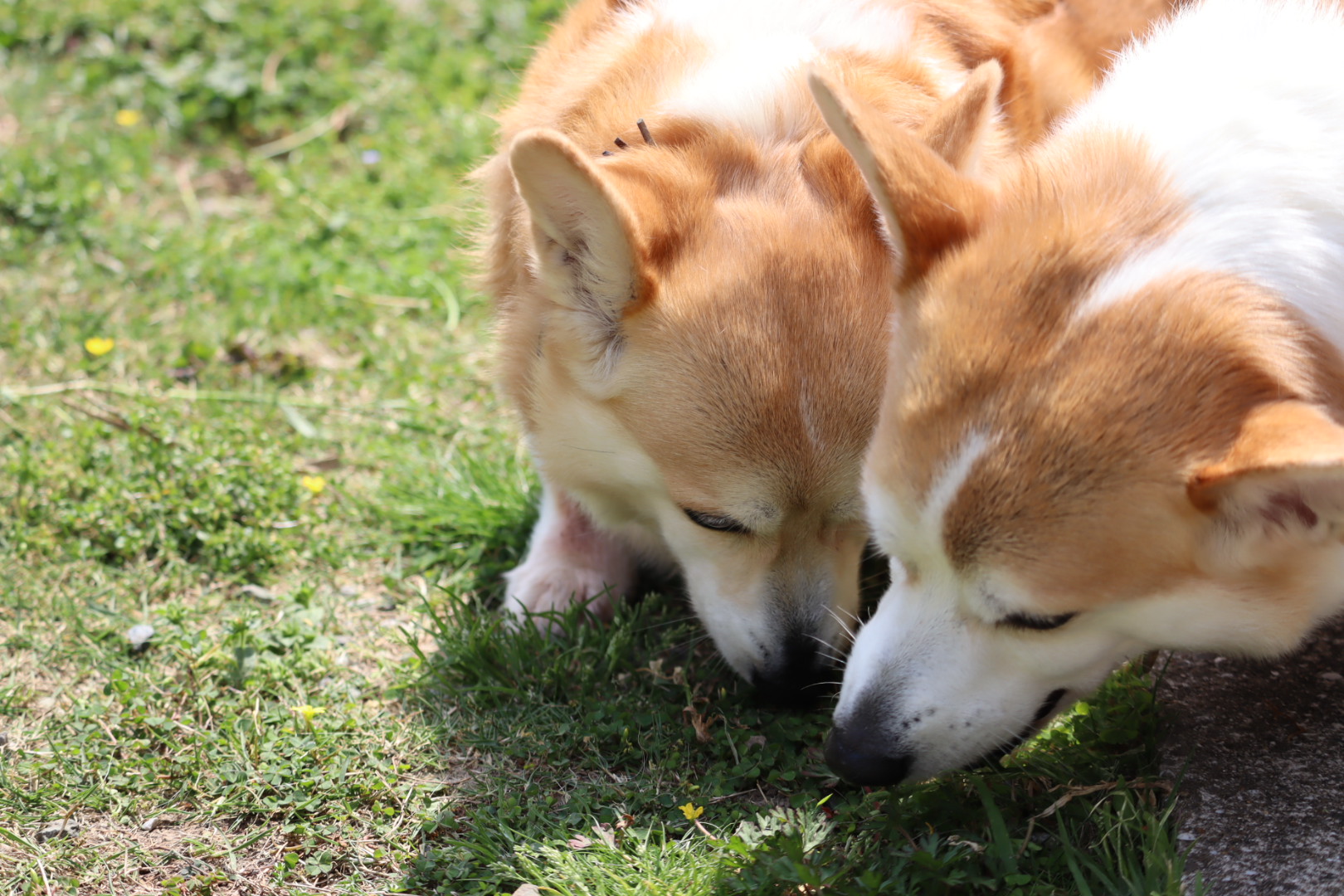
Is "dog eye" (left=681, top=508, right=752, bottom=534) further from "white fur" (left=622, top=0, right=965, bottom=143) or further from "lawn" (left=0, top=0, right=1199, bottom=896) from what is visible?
"white fur" (left=622, top=0, right=965, bottom=143)

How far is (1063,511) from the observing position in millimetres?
2084

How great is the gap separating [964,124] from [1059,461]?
0.91 m

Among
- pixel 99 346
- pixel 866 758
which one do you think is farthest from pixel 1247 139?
pixel 99 346

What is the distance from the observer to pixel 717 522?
275cm

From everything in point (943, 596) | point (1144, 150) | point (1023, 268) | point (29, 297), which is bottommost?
point (29, 297)

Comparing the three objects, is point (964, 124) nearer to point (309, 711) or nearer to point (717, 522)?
point (717, 522)

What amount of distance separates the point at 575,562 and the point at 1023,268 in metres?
1.70

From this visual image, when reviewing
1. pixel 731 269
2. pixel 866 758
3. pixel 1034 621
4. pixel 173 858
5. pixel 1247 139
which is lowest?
pixel 173 858

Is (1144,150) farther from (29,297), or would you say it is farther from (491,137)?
(29,297)

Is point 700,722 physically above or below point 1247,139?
below

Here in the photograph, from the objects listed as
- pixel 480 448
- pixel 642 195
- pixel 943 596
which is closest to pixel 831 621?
pixel 943 596

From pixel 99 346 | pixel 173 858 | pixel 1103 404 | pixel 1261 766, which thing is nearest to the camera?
pixel 1103 404

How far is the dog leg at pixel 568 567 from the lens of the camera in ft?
11.2

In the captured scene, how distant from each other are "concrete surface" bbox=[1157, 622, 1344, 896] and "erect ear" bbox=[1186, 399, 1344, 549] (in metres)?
0.64
